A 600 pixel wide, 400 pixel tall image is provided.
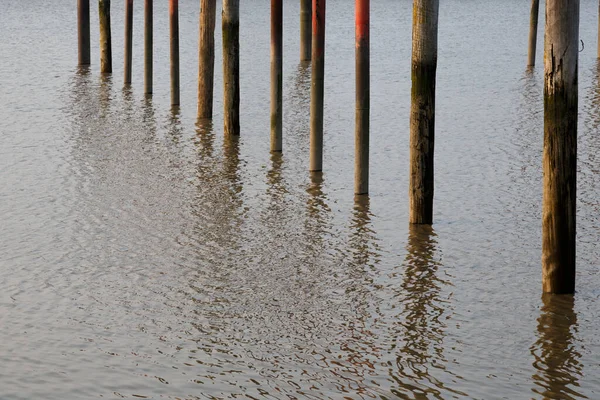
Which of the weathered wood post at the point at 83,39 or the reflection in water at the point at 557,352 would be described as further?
the weathered wood post at the point at 83,39

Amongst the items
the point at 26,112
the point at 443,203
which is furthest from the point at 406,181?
the point at 26,112

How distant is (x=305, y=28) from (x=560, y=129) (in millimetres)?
16377

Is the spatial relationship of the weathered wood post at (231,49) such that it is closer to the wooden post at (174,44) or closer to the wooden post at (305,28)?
the wooden post at (174,44)

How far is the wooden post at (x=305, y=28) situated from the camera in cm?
2372

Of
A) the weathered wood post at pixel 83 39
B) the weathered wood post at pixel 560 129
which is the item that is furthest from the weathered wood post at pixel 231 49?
the weathered wood post at pixel 83 39

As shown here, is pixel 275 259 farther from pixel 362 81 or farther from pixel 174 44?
pixel 174 44

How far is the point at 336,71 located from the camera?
24203mm

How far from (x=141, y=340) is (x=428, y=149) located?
3788 millimetres

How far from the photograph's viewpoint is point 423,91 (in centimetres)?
1048

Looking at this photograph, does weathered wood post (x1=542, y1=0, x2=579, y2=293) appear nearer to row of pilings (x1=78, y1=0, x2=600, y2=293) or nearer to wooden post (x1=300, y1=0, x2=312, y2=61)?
row of pilings (x1=78, y1=0, x2=600, y2=293)

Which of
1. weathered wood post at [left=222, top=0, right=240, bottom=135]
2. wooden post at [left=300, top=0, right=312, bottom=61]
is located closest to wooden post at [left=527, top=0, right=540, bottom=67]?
wooden post at [left=300, top=0, right=312, bottom=61]

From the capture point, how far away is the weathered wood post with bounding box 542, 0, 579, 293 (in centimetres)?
836

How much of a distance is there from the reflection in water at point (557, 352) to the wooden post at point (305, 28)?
609 inches

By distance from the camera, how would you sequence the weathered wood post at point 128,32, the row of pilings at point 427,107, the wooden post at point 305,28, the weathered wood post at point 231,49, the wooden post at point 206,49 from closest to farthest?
the row of pilings at point 427,107, the weathered wood post at point 231,49, the wooden post at point 206,49, the weathered wood post at point 128,32, the wooden post at point 305,28
